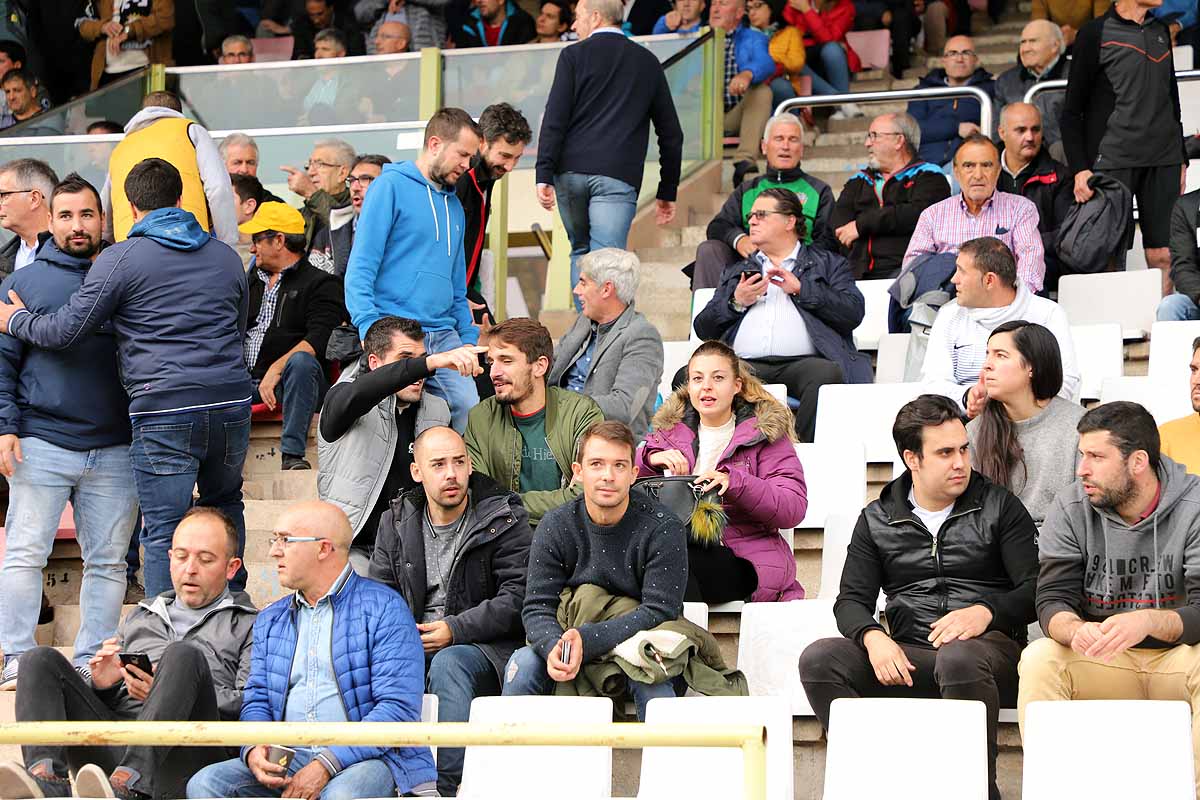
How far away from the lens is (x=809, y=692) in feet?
14.2

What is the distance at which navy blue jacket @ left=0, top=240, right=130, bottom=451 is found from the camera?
5098mm

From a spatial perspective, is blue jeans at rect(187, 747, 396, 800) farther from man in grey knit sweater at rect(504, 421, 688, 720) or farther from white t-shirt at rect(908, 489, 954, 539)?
white t-shirt at rect(908, 489, 954, 539)

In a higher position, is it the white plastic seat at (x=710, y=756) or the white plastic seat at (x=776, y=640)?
the white plastic seat at (x=776, y=640)

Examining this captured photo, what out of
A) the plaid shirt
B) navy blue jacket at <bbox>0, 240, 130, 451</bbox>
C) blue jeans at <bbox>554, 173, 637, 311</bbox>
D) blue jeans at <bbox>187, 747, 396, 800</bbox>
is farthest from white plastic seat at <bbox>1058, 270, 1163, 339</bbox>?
blue jeans at <bbox>187, 747, 396, 800</bbox>

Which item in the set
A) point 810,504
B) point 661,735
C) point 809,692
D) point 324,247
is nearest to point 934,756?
point 809,692

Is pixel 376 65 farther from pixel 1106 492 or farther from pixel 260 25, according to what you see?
pixel 1106 492

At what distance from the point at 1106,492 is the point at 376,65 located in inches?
220

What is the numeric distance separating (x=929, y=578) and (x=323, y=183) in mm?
4007

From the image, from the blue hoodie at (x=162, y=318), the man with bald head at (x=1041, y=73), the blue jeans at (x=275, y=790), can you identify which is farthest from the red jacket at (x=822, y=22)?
the blue jeans at (x=275, y=790)

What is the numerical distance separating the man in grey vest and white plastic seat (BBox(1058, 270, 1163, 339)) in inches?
115

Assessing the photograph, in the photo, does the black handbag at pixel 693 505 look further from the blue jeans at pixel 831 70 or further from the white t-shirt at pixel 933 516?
the blue jeans at pixel 831 70

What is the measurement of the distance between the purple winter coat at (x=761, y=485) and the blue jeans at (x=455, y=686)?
31.2 inches

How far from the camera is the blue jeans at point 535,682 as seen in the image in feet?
14.3

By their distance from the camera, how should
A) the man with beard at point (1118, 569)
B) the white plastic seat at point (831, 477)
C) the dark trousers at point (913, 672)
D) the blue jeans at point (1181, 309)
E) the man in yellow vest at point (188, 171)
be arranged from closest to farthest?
the man with beard at point (1118, 569) < the dark trousers at point (913, 672) < the white plastic seat at point (831, 477) < the man in yellow vest at point (188, 171) < the blue jeans at point (1181, 309)
